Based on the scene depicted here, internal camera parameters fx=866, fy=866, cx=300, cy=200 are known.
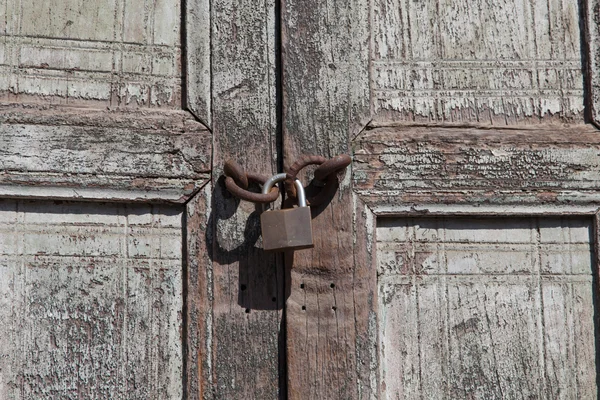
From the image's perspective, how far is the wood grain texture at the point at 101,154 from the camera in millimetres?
1615

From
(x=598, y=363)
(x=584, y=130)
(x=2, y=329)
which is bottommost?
(x=598, y=363)

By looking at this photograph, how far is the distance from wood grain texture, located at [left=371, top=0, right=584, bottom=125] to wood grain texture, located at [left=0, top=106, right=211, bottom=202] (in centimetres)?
40

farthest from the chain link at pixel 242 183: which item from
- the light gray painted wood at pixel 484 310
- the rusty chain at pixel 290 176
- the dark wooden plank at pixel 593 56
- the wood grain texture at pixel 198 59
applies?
the dark wooden plank at pixel 593 56

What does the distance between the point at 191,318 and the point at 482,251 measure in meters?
0.59

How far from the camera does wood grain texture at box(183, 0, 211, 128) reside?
1686 millimetres

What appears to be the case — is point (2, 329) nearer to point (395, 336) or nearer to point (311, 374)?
point (311, 374)

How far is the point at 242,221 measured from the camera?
1649mm

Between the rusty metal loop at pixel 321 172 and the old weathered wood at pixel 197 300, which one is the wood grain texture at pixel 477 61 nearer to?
the rusty metal loop at pixel 321 172

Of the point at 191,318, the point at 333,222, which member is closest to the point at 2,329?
the point at 191,318

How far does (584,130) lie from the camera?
177 centimetres

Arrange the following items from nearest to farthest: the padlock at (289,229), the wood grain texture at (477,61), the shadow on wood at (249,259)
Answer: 1. the padlock at (289,229)
2. the shadow on wood at (249,259)
3. the wood grain texture at (477,61)

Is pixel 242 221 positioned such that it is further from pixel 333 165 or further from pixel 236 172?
pixel 333 165

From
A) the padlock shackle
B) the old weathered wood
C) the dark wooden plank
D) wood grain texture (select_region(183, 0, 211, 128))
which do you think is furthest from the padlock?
the dark wooden plank

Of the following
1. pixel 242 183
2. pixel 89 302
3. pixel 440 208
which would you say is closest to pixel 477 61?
pixel 440 208
